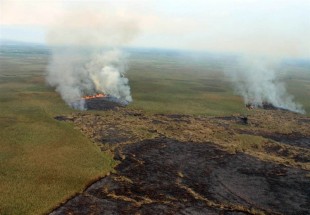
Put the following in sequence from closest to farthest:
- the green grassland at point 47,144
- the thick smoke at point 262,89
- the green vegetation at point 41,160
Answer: the green vegetation at point 41,160 → the green grassland at point 47,144 → the thick smoke at point 262,89

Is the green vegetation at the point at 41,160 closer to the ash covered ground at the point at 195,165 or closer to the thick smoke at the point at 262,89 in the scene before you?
the ash covered ground at the point at 195,165

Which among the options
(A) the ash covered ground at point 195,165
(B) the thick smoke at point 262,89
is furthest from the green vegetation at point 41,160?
(B) the thick smoke at point 262,89

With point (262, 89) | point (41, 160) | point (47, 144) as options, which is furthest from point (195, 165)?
point (262, 89)

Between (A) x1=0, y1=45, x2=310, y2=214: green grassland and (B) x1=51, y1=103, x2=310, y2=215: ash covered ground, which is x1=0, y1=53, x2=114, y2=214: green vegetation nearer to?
(A) x1=0, y1=45, x2=310, y2=214: green grassland

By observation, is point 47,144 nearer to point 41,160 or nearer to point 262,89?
point 41,160

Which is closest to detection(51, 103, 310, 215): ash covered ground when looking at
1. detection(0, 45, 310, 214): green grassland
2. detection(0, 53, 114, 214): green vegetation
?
detection(0, 53, 114, 214): green vegetation

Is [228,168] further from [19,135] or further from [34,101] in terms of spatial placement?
[34,101]
